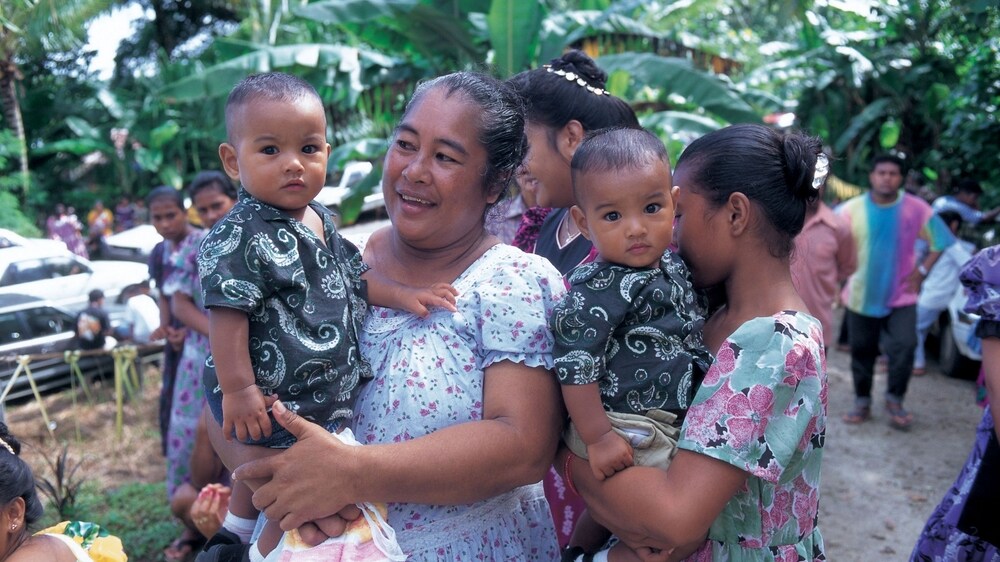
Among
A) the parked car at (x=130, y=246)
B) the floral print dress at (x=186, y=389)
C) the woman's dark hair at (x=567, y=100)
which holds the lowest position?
the parked car at (x=130, y=246)

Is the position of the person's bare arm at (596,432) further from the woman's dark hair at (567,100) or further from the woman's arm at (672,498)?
the woman's dark hair at (567,100)

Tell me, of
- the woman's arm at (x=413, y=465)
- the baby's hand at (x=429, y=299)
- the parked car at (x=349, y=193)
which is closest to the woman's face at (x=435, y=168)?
the baby's hand at (x=429, y=299)

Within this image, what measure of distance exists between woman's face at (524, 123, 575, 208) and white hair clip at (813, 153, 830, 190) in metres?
0.95

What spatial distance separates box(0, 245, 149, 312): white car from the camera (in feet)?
13.7

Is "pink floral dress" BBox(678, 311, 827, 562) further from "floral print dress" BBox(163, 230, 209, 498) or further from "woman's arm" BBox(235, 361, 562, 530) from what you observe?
"floral print dress" BBox(163, 230, 209, 498)

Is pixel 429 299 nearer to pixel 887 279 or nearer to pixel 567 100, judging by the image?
pixel 567 100

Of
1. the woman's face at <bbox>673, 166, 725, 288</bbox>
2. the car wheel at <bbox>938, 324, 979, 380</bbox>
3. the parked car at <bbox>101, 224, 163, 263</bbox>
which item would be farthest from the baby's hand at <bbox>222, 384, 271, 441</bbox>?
the parked car at <bbox>101, 224, 163, 263</bbox>

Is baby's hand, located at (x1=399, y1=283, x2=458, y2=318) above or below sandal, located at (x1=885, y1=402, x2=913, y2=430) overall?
above

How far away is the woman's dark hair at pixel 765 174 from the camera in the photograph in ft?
5.66

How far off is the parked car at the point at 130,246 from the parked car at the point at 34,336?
5.03 meters

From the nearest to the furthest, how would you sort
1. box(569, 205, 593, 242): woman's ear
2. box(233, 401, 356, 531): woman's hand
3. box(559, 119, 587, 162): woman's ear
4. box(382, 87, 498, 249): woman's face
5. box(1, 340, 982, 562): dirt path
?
box(233, 401, 356, 531): woman's hand → box(382, 87, 498, 249): woman's face → box(569, 205, 593, 242): woman's ear → box(559, 119, 587, 162): woman's ear → box(1, 340, 982, 562): dirt path

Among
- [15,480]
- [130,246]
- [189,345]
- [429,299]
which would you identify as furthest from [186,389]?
[130,246]

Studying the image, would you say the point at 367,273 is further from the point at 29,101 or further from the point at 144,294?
the point at 29,101

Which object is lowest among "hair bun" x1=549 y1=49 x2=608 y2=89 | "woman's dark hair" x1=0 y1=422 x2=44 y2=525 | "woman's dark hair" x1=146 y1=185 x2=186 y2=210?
"woman's dark hair" x1=146 y1=185 x2=186 y2=210
